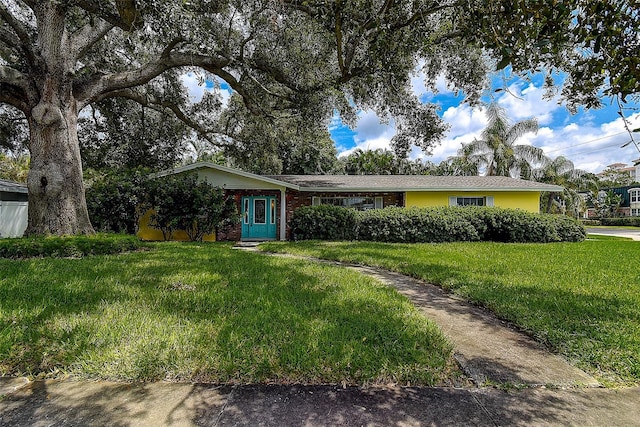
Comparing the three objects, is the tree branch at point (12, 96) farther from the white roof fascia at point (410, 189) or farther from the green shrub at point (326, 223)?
the white roof fascia at point (410, 189)

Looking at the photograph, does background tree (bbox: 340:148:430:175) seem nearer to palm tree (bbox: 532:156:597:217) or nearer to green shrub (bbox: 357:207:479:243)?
palm tree (bbox: 532:156:597:217)

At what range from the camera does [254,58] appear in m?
10.2

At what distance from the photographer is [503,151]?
24.5 metres

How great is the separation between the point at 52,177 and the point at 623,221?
147 ft

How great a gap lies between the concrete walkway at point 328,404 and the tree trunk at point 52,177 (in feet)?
25.6

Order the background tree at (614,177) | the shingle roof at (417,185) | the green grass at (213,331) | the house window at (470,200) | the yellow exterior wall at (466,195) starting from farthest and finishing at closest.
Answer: the background tree at (614,177)
the house window at (470,200)
the yellow exterior wall at (466,195)
the shingle roof at (417,185)
the green grass at (213,331)

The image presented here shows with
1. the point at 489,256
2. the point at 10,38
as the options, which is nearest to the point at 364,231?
the point at 489,256

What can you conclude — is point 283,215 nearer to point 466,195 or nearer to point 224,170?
point 224,170

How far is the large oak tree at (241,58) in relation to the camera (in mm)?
6262

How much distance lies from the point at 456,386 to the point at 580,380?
110 centimetres

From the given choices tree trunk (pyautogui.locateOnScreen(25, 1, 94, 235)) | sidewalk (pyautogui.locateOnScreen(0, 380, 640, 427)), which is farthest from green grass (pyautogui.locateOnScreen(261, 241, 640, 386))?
tree trunk (pyautogui.locateOnScreen(25, 1, 94, 235))

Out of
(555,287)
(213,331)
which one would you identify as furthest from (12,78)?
(555,287)

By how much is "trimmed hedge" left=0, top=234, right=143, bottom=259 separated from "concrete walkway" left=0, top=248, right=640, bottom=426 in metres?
6.11

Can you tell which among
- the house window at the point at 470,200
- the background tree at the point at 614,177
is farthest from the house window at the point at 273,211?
the background tree at the point at 614,177
